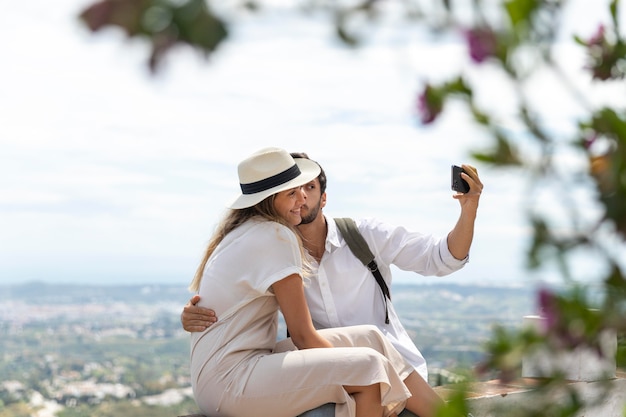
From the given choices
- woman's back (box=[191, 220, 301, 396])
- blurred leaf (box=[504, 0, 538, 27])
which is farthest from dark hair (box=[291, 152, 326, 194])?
blurred leaf (box=[504, 0, 538, 27])

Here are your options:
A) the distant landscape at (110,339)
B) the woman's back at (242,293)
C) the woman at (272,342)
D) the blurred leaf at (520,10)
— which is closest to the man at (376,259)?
the woman at (272,342)

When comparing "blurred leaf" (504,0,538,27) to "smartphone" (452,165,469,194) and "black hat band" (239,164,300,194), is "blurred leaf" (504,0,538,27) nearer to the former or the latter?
"black hat band" (239,164,300,194)

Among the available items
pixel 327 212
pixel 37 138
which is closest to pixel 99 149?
pixel 37 138

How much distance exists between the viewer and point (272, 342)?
3.53 meters

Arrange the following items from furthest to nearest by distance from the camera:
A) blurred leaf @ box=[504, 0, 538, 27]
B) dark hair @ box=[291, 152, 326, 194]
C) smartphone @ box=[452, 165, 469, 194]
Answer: dark hair @ box=[291, 152, 326, 194] < smartphone @ box=[452, 165, 469, 194] < blurred leaf @ box=[504, 0, 538, 27]

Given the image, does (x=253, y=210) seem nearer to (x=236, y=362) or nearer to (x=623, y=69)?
(x=236, y=362)

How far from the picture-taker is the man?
396 centimetres

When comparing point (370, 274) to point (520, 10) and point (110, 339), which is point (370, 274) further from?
point (110, 339)

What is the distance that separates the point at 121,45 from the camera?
0.84 meters

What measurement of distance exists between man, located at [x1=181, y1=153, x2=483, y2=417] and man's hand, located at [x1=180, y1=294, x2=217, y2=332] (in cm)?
61

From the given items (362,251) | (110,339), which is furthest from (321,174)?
(110,339)

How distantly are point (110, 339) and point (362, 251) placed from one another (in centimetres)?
4491

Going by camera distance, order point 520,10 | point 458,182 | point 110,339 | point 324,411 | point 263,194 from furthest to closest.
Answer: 1. point 110,339
2. point 458,182
3. point 263,194
4. point 324,411
5. point 520,10

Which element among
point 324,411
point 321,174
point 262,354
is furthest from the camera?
point 321,174
